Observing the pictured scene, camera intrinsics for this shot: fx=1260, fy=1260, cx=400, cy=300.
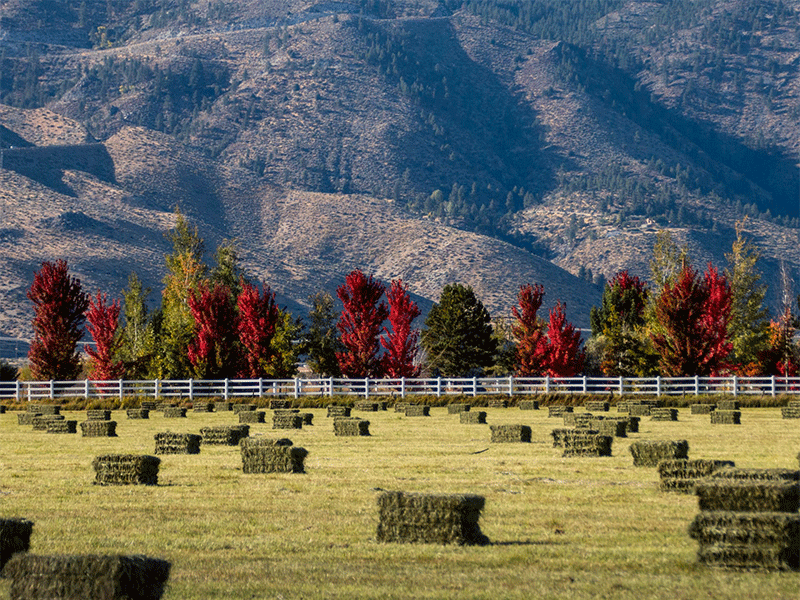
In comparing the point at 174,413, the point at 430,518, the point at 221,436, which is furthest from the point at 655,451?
the point at 174,413

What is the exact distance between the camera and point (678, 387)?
55281 mm

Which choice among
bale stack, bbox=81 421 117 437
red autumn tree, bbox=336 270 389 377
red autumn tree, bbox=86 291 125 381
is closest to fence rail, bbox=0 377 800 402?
red autumn tree, bbox=336 270 389 377

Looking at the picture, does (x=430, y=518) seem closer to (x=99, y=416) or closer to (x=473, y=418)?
(x=473, y=418)

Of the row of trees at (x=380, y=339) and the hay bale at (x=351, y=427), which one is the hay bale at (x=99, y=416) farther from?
the row of trees at (x=380, y=339)

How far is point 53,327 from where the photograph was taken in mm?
60344

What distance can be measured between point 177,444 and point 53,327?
123ft

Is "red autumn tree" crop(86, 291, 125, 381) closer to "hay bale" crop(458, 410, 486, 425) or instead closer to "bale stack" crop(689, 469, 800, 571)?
"hay bale" crop(458, 410, 486, 425)

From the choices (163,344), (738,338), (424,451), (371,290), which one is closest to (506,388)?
(371,290)

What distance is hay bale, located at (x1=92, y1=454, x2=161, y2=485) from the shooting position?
18.7m

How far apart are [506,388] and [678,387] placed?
7662 mm

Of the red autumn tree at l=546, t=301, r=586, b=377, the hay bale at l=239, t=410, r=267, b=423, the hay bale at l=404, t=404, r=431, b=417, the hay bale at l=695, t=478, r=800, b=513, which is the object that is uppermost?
the red autumn tree at l=546, t=301, r=586, b=377

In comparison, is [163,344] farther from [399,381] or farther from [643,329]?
[643,329]

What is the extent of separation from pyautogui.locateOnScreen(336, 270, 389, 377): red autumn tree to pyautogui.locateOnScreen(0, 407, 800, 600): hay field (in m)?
36.8

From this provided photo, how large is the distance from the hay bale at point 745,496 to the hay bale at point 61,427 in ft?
79.0
